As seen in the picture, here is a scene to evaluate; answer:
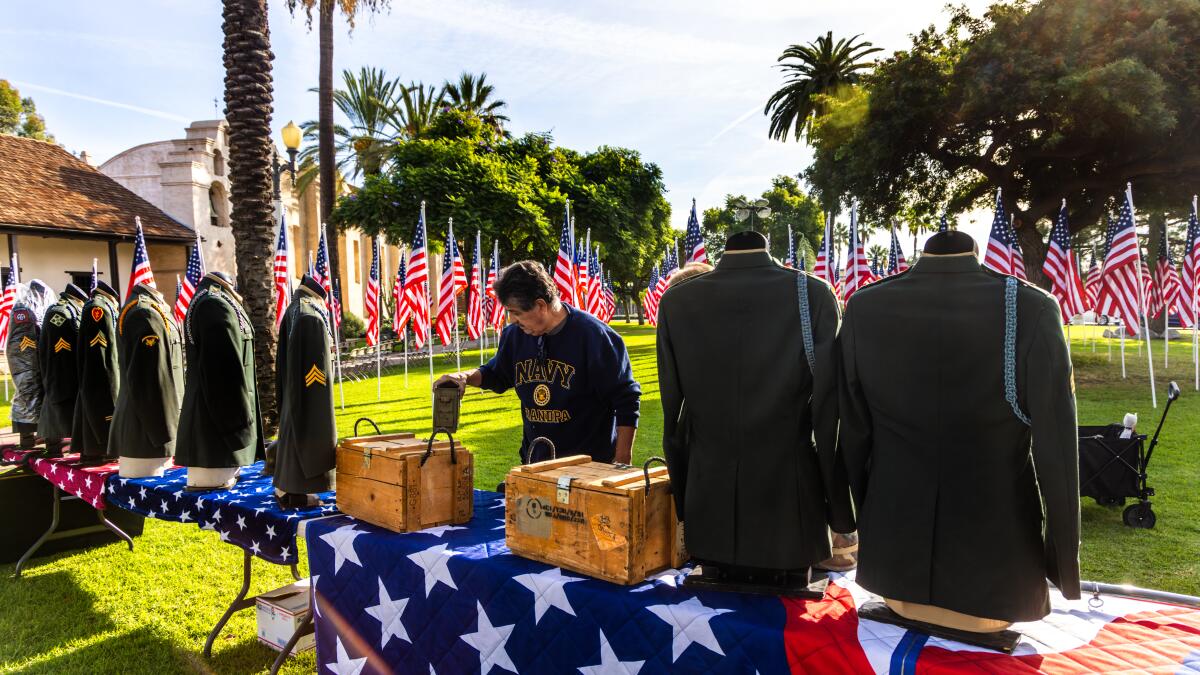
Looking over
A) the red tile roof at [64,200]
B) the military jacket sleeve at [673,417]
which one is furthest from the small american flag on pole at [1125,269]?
the red tile roof at [64,200]

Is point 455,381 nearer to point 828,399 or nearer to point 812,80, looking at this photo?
point 828,399

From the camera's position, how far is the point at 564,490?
8.34ft

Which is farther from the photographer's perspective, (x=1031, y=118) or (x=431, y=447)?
(x=1031, y=118)

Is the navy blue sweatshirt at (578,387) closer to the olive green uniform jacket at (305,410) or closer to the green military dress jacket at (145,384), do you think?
the olive green uniform jacket at (305,410)

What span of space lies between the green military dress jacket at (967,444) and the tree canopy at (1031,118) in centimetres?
1978

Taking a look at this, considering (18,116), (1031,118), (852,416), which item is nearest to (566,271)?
(1031,118)

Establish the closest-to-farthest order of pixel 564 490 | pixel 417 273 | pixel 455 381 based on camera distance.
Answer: pixel 564 490, pixel 455 381, pixel 417 273

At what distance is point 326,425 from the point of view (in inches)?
147

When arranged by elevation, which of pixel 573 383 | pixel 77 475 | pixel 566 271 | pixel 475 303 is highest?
pixel 566 271

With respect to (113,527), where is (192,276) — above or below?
above

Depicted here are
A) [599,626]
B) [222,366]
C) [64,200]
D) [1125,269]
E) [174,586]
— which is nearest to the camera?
[599,626]

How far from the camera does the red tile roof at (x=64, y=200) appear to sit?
2247 centimetres

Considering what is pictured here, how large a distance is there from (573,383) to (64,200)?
28.2m

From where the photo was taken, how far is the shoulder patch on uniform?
369 cm
